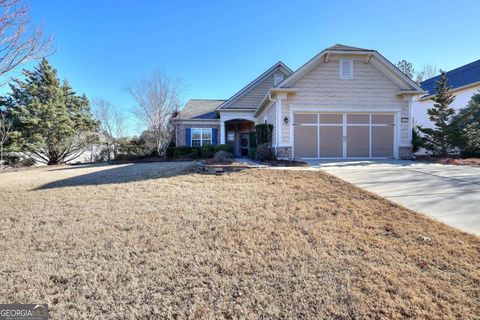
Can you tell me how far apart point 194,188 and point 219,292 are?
14.2 ft

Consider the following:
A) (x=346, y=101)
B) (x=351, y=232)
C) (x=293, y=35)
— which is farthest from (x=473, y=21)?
(x=351, y=232)

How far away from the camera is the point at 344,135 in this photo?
1205cm

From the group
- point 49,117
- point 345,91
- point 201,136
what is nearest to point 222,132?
point 201,136

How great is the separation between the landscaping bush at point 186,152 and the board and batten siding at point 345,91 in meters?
7.23

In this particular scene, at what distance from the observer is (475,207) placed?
448cm

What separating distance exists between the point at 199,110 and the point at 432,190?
671 inches

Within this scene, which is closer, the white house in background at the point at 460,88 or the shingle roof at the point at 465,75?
the white house in background at the point at 460,88

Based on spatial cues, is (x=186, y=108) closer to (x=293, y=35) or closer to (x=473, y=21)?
(x=293, y=35)

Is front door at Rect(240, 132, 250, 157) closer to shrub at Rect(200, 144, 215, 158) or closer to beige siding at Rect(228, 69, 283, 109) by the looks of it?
beige siding at Rect(228, 69, 283, 109)

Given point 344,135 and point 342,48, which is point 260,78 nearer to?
point 342,48

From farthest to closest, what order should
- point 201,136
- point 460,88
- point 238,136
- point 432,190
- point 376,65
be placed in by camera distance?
point 238,136
point 201,136
point 460,88
point 376,65
point 432,190

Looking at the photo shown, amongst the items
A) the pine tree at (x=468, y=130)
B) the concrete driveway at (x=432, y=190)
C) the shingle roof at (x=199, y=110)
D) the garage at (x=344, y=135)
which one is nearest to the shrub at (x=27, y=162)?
the shingle roof at (x=199, y=110)

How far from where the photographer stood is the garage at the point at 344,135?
39.1ft

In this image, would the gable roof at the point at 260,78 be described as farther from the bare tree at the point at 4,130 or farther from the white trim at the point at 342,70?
the bare tree at the point at 4,130
